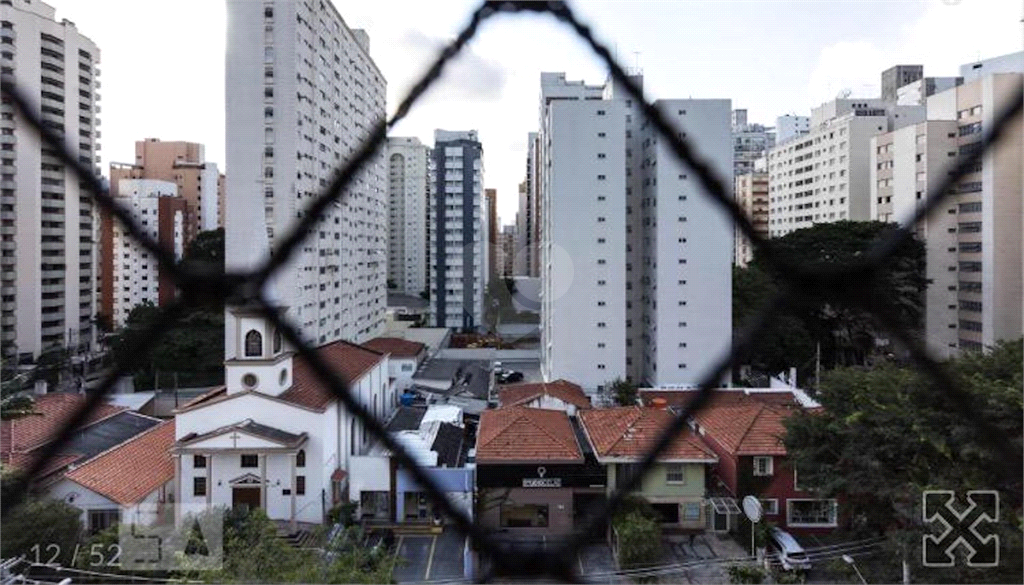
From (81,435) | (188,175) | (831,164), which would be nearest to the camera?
(81,435)

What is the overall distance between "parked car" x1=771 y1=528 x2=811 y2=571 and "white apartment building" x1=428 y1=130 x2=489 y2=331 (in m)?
11.0

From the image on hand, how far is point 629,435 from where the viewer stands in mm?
5668

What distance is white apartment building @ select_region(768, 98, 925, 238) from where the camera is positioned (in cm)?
1454

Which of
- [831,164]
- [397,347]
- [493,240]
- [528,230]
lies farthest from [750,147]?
[397,347]

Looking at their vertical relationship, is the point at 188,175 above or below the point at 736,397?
above

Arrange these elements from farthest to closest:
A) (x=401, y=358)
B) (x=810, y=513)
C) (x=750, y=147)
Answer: (x=750, y=147) < (x=401, y=358) < (x=810, y=513)

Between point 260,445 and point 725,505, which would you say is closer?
point 725,505

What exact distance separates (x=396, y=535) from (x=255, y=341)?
1.87 metres

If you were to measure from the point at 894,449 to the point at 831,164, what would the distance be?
13138 millimetres

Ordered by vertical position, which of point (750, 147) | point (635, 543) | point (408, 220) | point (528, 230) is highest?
point (750, 147)

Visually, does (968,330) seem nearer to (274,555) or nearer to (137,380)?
(274,555)

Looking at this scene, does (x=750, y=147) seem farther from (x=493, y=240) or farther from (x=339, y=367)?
(x=339, y=367)

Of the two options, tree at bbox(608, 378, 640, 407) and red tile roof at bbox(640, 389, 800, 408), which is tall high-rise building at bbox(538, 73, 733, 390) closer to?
tree at bbox(608, 378, 640, 407)

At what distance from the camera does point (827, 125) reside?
1563 cm
